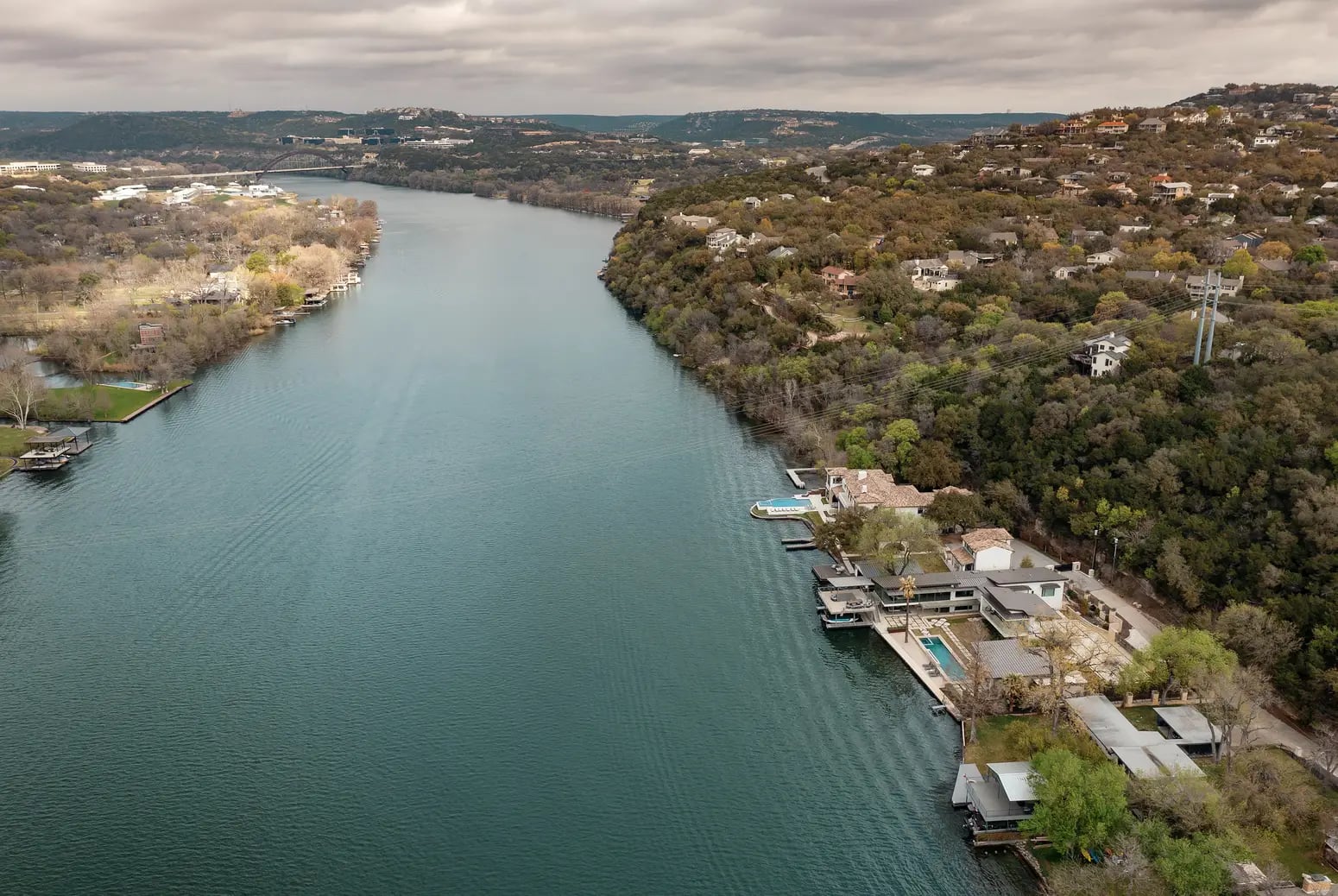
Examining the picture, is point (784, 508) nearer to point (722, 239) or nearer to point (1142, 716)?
point (1142, 716)

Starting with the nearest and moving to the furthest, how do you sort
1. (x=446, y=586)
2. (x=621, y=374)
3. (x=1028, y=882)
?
(x=1028, y=882), (x=446, y=586), (x=621, y=374)

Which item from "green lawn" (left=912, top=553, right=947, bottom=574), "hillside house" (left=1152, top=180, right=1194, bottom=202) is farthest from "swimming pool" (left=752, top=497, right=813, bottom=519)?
"hillside house" (left=1152, top=180, right=1194, bottom=202)

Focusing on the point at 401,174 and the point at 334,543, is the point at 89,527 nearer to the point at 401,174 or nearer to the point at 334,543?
the point at 334,543

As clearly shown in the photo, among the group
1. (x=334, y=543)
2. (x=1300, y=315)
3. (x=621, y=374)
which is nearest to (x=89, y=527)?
(x=334, y=543)

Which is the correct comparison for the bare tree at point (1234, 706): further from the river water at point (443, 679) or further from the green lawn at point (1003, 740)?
the river water at point (443, 679)

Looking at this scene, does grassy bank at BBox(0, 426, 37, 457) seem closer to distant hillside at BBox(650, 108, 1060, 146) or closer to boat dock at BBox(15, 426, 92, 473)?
boat dock at BBox(15, 426, 92, 473)

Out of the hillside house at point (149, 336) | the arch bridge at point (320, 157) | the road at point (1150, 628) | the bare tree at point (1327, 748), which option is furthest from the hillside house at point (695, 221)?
the arch bridge at point (320, 157)
